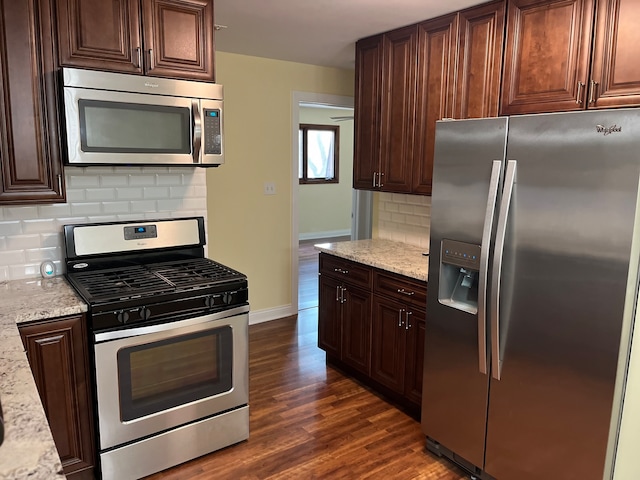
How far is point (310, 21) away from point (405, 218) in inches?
61.1

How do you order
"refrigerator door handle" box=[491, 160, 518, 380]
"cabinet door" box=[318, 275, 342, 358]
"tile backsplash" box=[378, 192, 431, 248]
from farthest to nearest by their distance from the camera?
"tile backsplash" box=[378, 192, 431, 248], "cabinet door" box=[318, 275, 342, 358], "refrigerator door handle" box=[491, 160, 518, 380]

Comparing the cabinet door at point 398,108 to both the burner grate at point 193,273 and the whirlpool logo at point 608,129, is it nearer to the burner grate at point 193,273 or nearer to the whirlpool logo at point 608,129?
the burner grate at point 193,273

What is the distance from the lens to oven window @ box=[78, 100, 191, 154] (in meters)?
2.26

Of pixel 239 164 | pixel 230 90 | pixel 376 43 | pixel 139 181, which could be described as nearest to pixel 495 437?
pixel 139 181

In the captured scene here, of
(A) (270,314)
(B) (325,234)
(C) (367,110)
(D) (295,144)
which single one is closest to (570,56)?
(C) (367,110)

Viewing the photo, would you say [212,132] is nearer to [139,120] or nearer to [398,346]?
[139,120]

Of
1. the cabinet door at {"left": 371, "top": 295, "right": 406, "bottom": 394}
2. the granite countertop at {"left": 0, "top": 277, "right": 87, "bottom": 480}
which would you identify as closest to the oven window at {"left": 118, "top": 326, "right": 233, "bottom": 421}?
the granite countertop at {"left": 0, "top": 277, "right": 87, "bottom": 480}

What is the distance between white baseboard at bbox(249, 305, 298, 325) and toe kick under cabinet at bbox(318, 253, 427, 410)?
1062 mm

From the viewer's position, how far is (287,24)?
3139 mm

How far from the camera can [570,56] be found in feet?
7.66

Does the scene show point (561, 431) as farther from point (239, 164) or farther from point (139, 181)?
point (239, 164)

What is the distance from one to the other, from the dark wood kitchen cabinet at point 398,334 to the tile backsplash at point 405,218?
0.71m

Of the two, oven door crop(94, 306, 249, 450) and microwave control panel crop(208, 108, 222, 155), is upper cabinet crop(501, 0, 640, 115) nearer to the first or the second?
microwave control panel crop(208, 108, 222, 155)

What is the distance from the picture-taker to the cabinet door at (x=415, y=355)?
2.74m
